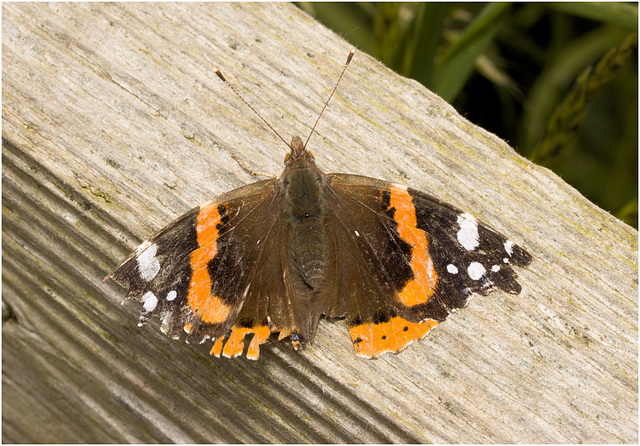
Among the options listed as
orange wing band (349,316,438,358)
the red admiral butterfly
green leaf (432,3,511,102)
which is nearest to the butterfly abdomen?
the red admiral butterfly

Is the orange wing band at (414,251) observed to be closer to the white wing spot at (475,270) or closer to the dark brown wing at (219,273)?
the white wing spot at (475,270)

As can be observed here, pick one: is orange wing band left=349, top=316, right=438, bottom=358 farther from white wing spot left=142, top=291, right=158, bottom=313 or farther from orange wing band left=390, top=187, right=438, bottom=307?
white wing spot left=142, top=291, right=158, bottom=313

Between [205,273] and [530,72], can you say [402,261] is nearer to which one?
[205,273]

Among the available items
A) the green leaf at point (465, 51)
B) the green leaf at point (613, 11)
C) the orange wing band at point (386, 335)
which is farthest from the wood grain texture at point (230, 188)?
the green leaf at point (613, 11)

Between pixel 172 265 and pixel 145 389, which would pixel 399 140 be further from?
pixel 145 389

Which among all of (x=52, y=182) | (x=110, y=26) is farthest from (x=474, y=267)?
(x=110, y=26)

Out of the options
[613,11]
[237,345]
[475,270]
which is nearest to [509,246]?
[475,270]
